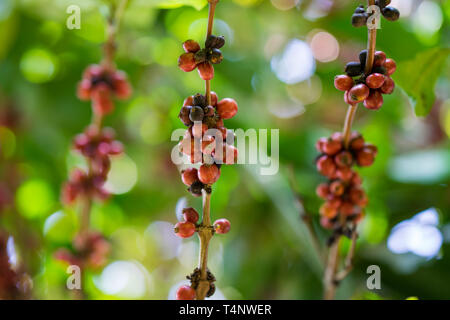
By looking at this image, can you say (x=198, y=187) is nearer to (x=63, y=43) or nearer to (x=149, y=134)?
(x=63, y=43)

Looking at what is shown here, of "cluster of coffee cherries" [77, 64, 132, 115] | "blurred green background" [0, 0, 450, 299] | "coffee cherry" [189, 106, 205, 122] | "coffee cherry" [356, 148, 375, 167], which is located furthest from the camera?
"blurred green background" [0, 0, 450, 299]

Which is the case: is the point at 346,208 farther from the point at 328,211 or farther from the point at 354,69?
the point at 354,69

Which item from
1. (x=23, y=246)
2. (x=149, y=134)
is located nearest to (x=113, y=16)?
(x=23, y=246)

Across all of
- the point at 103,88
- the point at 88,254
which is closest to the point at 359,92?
the point at 103,88

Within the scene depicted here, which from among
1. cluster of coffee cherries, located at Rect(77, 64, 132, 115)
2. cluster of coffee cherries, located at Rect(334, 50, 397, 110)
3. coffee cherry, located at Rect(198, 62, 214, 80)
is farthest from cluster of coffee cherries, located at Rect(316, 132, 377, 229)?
cluster of coffee cherries, located at Rect(77, 64, 132, 115)

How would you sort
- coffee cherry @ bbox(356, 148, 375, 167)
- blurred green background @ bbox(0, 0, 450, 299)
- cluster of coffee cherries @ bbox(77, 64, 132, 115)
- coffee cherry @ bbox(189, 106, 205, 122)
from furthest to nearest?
blurred green background @ bbox(0, 0, 450, 299)
cluster of coffee cherries @ bbox(77, 64, 132, 115)
coffee cherry @ bbox(356, 148, 375, 167)
coffee cherry @ bbox(189, 106, 205, 122)

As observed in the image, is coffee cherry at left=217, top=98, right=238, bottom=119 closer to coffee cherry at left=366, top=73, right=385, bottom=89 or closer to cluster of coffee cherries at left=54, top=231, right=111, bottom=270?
coffee cherry at left=366, top=73, right=385, bottom=89
